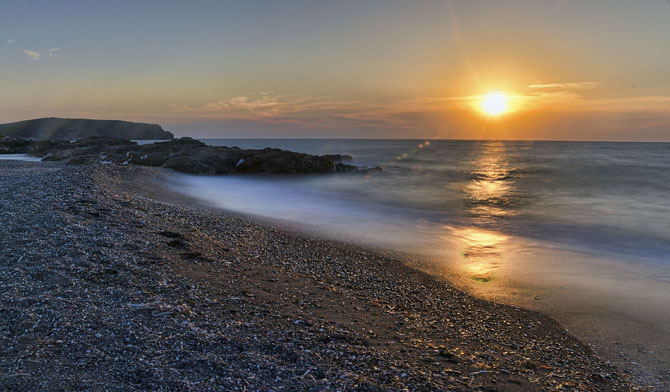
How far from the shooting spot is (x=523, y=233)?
1269cm

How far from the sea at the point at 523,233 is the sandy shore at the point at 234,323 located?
1.01m

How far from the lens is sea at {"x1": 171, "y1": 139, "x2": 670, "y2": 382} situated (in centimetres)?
642

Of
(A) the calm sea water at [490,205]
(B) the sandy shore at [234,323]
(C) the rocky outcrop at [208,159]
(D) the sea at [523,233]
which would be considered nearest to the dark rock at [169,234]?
(B) the sandy shore at [234,323]

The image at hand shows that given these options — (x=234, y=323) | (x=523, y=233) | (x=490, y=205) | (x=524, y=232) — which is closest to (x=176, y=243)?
(x=234, y=323)

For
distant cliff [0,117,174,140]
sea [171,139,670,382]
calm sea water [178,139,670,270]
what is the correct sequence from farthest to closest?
distant cliff [0,117,174,140]
calm sea water [178,139,670,270]
sea [171,139,670,382]

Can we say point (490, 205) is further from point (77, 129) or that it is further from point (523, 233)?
point (77, 129)

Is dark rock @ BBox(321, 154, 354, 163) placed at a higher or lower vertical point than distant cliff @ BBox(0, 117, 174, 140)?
lower

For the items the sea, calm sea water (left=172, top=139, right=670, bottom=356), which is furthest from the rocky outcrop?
calm sea water (left=172, top=139, right=670, bottom=356)

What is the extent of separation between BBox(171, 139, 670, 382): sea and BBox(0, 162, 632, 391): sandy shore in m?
1.01

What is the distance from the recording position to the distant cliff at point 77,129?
106438 mm

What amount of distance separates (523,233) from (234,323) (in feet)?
35.8

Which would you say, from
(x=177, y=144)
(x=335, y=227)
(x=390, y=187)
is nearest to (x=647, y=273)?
(x=335, y=227)

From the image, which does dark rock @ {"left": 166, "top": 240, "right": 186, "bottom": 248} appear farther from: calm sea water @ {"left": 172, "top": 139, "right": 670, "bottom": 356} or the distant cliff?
the distant cliff

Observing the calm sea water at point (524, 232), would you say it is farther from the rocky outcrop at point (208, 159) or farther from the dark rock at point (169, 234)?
the dark rock at point (169, 234)
